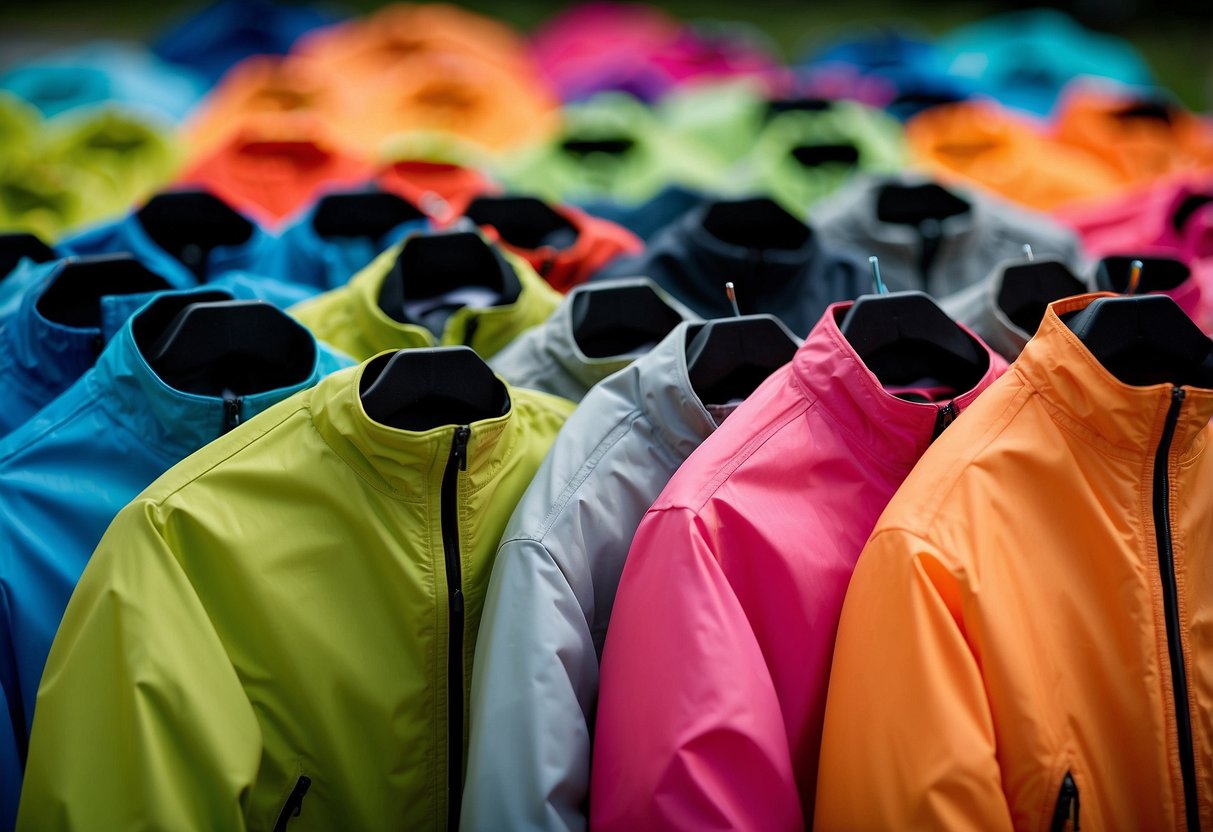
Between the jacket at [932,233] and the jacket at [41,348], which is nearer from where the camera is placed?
the jacket at [41,348]

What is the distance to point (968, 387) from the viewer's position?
1.79 meters

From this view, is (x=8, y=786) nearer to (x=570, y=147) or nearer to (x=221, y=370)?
(x=221, y=370)

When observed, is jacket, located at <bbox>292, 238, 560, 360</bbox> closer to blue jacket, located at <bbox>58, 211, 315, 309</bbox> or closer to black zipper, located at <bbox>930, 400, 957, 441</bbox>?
blue jacket, located at <bbox>58, 211, 315, 309</bbox>

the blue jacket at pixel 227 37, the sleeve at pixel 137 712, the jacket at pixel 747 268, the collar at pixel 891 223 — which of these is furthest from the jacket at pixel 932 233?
the blue jacket at pixel 227 37

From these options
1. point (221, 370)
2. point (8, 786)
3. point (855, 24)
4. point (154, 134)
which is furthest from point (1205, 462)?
point (855, 24)

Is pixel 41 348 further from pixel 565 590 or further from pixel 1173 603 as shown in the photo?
pixel 1173 603

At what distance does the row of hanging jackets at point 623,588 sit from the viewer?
136 centimetres

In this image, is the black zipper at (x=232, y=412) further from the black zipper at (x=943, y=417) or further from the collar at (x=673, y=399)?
the black zipper at (x=943, y=417)

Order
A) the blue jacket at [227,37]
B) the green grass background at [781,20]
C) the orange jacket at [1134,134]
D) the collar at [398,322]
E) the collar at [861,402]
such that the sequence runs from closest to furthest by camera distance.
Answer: the collar at [861,402] → the collar at [398,322] → the orange jacket at [1134,134] → the blue jacket at [227,37] → the green grass background at [781,20]

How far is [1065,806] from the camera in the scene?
1.36 m

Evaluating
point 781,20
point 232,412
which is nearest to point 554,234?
point 232,412

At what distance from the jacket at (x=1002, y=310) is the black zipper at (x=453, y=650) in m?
0.99

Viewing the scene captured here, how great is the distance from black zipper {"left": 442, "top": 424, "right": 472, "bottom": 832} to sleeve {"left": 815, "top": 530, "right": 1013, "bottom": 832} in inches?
20.7

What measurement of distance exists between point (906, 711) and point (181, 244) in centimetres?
199
